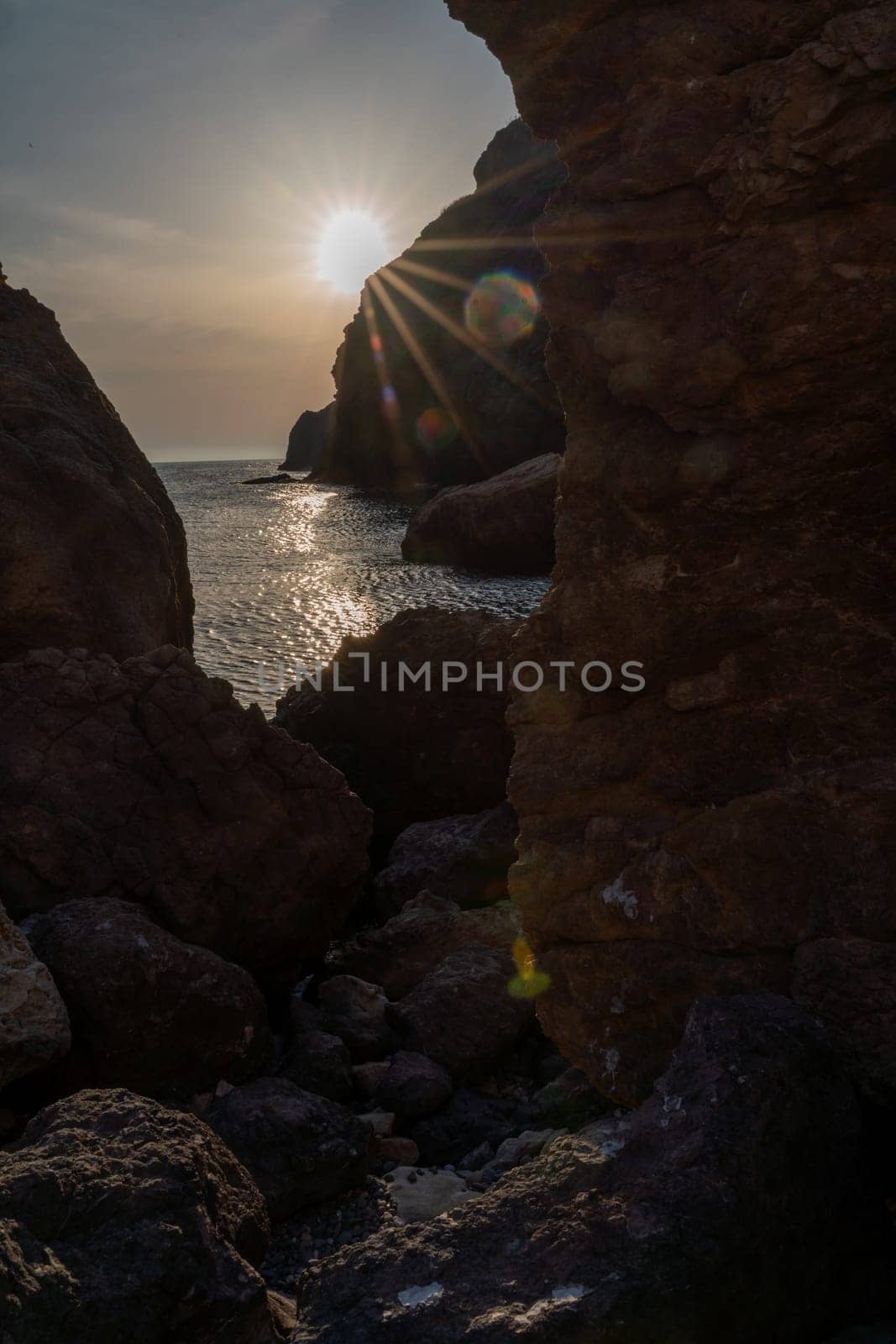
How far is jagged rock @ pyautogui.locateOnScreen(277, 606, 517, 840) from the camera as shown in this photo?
11.0m

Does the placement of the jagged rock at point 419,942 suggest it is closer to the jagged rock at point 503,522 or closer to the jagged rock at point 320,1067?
the jagged rock at point 320,1067

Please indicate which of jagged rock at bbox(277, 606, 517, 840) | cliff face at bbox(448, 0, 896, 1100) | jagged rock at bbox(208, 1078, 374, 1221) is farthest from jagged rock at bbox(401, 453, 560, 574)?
jagged rock at bbox(208, 1078, 374, 1221)

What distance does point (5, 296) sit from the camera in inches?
452

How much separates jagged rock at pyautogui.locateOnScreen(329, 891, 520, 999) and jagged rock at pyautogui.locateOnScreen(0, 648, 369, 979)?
0.39m

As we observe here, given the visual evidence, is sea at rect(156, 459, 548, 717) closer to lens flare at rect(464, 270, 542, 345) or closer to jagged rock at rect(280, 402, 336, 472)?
lens flare at rect(464, 270, 542, 345)

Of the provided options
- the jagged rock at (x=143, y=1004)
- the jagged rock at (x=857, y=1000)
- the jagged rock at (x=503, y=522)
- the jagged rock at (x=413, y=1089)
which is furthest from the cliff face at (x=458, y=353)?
the jagged rock at (x=857, y=1000)

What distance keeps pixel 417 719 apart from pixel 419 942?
364 cm

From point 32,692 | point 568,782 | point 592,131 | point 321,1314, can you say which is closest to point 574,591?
point 568,782

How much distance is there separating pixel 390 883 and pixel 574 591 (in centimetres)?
569

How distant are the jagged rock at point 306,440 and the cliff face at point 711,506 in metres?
154

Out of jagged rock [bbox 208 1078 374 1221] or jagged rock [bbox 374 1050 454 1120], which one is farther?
jagged rock [bbox 374 1050 454 1120]

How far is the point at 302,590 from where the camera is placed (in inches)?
1275

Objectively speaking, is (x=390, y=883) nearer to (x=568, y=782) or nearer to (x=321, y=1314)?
(x=568, y=782)

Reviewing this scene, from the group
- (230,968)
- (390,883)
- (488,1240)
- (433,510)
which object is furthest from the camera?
(433,510)
